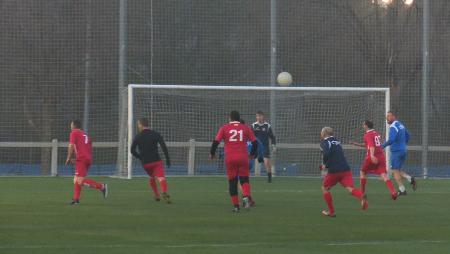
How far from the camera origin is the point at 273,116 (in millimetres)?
35188

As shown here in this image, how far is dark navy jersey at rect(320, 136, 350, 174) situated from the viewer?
18062mm

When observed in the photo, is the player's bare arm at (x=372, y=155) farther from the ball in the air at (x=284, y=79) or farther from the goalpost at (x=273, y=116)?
the ball in the air at (x=284, y=79)

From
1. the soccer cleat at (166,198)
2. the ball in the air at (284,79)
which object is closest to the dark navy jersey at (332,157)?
the soccer cleat at (166,198)

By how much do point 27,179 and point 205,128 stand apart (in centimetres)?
694

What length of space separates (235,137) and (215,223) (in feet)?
11.0

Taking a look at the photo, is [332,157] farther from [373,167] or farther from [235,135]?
[373,167]

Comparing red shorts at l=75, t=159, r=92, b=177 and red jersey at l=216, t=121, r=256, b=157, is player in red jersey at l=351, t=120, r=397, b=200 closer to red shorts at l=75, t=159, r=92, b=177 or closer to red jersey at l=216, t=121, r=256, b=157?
red jersey at l=216, t=121, r=256, b=157

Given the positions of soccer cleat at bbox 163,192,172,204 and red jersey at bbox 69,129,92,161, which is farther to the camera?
red jersey at bbox 69,129,92,161

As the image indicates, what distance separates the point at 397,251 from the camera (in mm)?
12531

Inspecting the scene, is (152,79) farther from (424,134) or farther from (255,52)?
(424,134)

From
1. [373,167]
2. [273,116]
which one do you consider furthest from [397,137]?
[273,116]

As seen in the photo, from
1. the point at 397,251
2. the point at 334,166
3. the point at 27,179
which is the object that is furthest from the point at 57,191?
the point at 397,251

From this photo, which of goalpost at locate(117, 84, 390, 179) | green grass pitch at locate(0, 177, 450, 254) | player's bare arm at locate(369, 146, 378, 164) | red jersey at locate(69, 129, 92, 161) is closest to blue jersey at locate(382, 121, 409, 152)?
green grass pitch at locate(0, 177, 450, 254)

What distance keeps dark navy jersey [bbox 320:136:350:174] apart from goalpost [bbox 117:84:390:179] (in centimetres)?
1498
